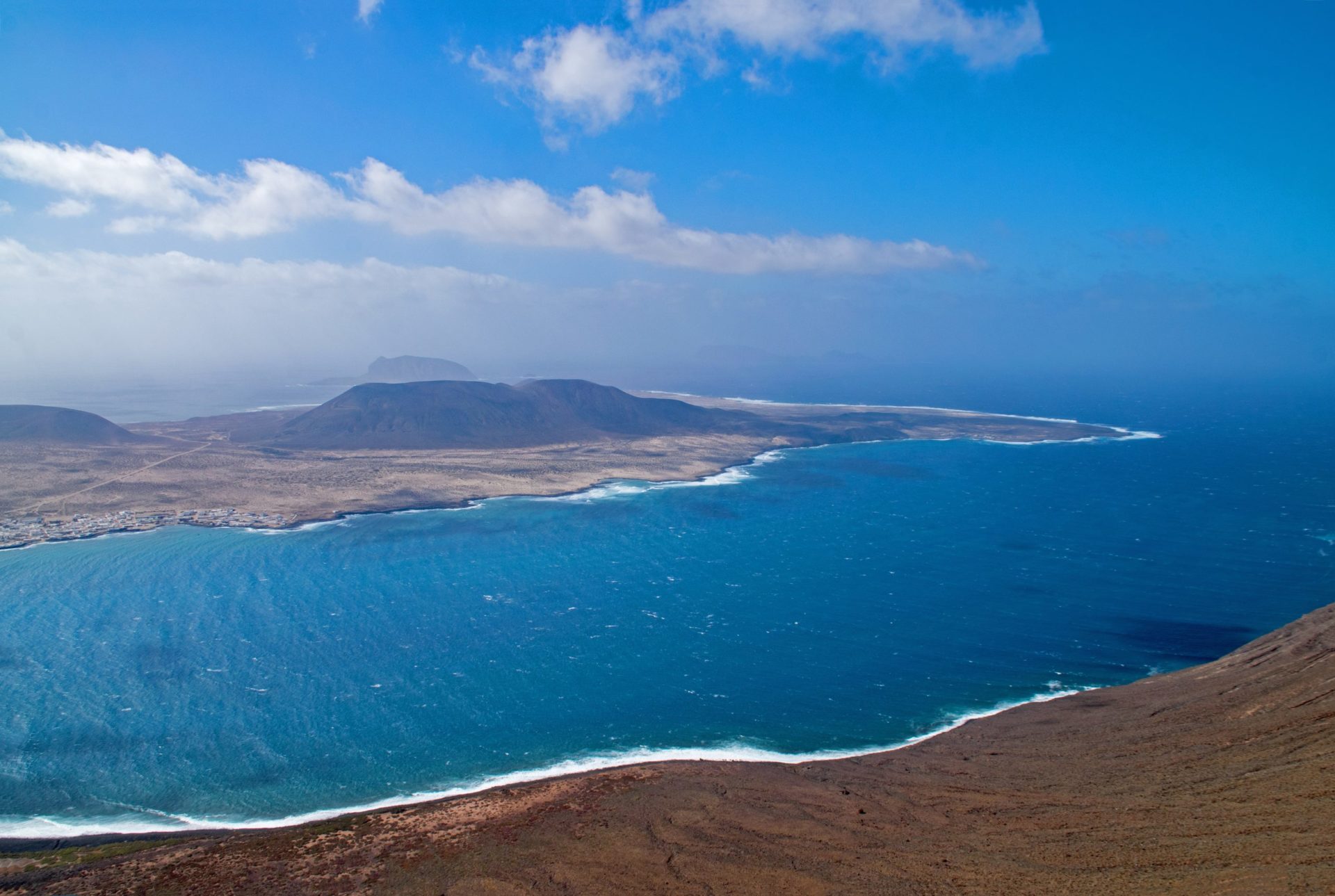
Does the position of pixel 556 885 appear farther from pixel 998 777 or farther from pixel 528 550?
pixel 528 550

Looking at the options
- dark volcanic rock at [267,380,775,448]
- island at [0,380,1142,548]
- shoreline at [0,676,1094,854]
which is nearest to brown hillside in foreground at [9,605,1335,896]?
shoreline at [0,676,1094,854]

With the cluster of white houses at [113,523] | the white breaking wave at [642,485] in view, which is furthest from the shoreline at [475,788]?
the white breaking wave at [642,485]

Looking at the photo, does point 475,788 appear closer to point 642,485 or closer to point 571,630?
point 571,630

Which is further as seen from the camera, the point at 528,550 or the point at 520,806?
the point at 528,550

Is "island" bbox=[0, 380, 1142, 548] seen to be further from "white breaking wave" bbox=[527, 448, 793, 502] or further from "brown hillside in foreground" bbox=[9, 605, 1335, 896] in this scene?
"brown hillside in foreground" bbox=[9, 605, 1335, 896]

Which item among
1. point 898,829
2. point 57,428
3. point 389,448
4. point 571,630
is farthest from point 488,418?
point 898,829

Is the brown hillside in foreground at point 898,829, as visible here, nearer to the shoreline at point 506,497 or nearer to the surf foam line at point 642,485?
the shoreline at point 506,497


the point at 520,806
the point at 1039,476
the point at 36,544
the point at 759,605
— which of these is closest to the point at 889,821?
the point at 520,806
